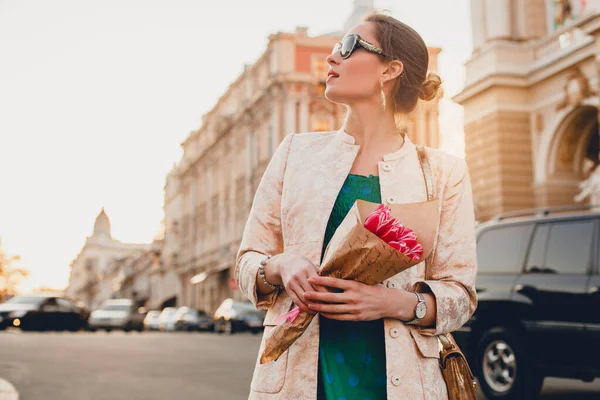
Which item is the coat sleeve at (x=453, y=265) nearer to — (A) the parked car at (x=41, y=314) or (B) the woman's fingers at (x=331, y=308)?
(B) the woman's fingers at (x=331, y=308)

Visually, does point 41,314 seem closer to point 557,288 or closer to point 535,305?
point 535,305

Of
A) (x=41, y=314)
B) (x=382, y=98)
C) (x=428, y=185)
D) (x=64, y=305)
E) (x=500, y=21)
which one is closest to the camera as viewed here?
(x=428, y=185)

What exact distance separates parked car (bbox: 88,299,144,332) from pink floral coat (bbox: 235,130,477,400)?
34276 millimetres

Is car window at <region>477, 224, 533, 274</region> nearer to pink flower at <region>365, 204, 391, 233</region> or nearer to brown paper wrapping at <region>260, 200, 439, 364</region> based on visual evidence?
brown paper wrapping at <region>260, 200, 439, 364</region>

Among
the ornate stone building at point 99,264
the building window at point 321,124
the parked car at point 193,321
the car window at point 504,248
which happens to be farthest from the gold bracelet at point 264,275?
the ornate stone building at point 99,264

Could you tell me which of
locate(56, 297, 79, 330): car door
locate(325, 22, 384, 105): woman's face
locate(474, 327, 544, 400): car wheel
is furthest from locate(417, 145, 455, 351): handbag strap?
locate(56, 297, 79, 330): car door

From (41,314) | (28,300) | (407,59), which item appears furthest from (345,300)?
(28,300)

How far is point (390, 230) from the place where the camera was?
1.90m

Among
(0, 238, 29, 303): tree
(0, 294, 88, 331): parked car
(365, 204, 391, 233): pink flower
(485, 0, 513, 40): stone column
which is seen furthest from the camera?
(0, 238, 29, 303): tree

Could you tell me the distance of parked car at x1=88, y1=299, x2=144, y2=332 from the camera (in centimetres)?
3544

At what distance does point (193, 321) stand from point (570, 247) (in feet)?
107

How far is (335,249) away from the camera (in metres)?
1.95

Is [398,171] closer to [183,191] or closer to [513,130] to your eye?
[513,130]

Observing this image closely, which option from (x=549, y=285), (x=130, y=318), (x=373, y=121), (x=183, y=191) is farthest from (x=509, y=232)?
(x=183, y=191)
